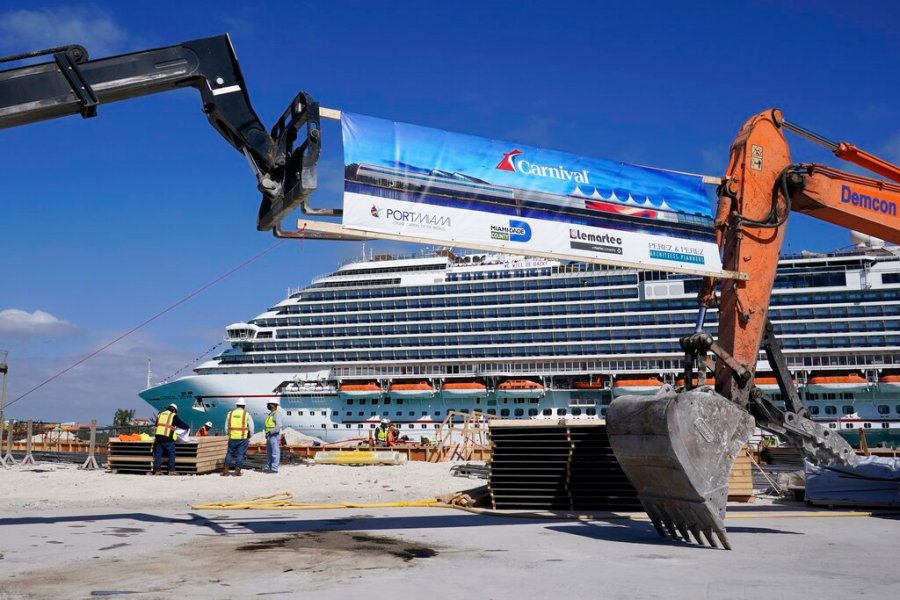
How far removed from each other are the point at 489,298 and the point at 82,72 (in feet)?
158

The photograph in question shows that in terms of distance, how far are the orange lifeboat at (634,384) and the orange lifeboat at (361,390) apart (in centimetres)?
1614

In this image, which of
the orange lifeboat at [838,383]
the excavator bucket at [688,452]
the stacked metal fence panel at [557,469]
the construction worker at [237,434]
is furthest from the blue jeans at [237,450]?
the orange lifeboat at [838,383]

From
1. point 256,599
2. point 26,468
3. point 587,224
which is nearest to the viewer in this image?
point 256,599

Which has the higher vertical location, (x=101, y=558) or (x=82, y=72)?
(x=82, y=72)

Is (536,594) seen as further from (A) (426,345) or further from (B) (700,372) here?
(A) (426,345)

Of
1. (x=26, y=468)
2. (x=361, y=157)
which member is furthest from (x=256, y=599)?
(x=26, y=468)

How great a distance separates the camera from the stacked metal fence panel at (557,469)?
380 inches

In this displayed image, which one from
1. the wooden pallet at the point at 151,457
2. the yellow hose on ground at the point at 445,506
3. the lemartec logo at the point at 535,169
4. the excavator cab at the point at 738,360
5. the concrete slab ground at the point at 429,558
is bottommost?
the yellow hose on ground at the point at 445,506

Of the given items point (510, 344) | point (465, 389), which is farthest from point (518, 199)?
point (510, 344)

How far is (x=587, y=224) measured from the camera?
8180mm

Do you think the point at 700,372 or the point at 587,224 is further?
the point at 587,224

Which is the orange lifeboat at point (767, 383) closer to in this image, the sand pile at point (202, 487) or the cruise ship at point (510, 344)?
the cruise ship at point (510, 344)

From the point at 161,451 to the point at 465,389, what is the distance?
37.0m

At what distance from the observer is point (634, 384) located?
4825cm
